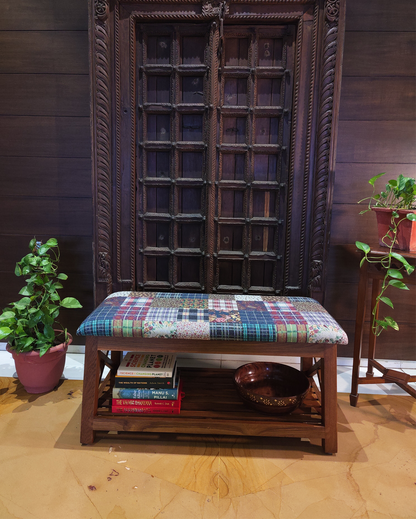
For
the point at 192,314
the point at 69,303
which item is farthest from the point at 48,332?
the point at 192,314

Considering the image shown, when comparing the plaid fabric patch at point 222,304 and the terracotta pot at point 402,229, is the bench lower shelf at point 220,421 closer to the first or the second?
the plaid fabric patch at point 222,304

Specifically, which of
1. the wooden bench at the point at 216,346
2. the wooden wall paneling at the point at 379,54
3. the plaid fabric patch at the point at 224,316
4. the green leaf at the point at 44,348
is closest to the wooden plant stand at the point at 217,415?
the wooden bench at the point at 216,346

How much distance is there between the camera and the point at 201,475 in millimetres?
1684

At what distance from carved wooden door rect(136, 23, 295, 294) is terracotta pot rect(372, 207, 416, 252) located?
2.00 ft

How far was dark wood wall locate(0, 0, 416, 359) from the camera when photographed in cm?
229

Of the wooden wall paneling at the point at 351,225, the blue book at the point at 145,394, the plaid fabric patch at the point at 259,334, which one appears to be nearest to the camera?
the plaid fabric patch at the point at 259,334

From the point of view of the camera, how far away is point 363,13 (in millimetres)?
2246

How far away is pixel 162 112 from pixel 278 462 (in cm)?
210

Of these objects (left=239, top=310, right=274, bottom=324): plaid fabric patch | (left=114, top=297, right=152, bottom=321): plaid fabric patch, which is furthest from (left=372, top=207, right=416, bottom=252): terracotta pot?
(left=114, top=297, right=152, bottom=321): plaid fabric patch

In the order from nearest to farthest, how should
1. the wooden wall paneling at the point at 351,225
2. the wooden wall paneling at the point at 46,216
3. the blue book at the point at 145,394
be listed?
1. the blue book at the point at 145,394
2. the wooden wall paneling at the point at 351,225
3. the wooden wall paneling at the point at 46,216

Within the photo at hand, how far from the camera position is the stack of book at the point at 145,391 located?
1899mm

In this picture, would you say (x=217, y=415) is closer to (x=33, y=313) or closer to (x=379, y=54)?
(x=33, y=313)

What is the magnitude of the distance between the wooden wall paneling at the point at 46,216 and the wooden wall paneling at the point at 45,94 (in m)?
0.57

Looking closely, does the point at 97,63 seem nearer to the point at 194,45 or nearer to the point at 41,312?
the point at 194,45
